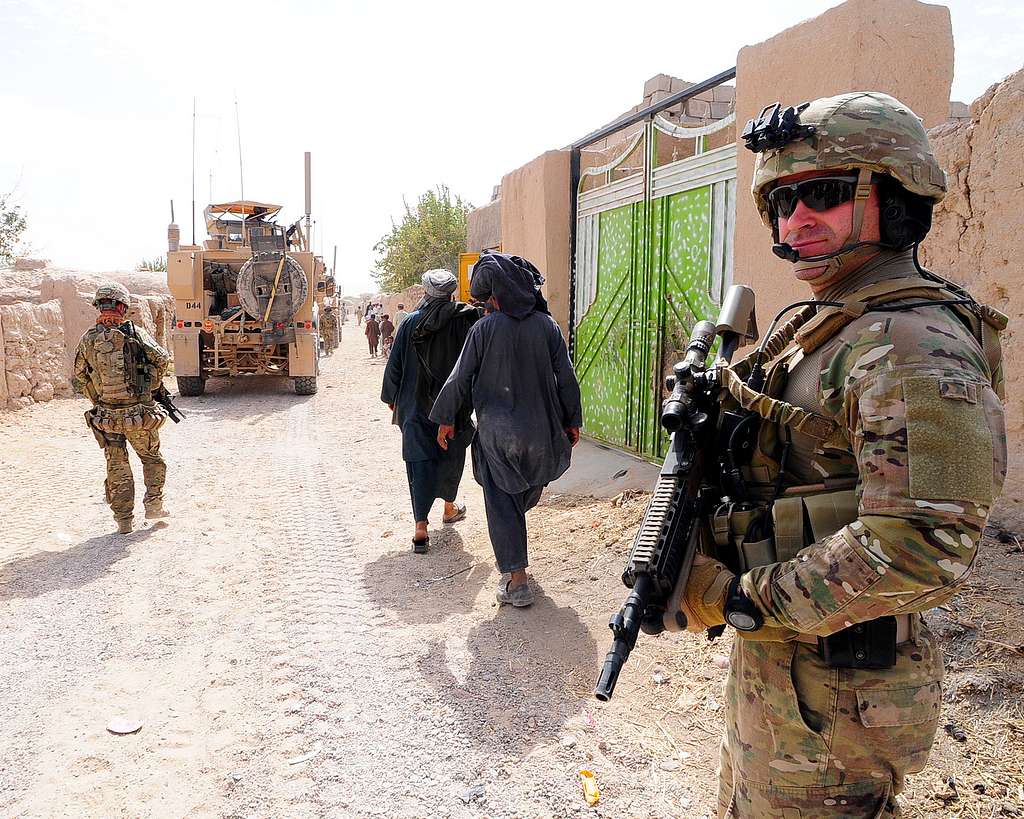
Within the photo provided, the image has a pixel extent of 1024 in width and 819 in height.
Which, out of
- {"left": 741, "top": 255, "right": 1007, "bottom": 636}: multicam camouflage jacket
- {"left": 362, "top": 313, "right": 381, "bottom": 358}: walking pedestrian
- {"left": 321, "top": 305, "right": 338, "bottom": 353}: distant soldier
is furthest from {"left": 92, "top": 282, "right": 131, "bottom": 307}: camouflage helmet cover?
{"left": 362, "top": 313, "right": 381, "bottom": 358}: walking pedestrian

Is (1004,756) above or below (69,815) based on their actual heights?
above

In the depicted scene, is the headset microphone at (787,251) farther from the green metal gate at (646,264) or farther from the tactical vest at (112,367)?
the tactical vest at (112,367)

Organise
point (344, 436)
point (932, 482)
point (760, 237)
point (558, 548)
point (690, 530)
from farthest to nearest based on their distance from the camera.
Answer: point (344, 436) < point (558, 548) < point (760, 237) < point (690, 530) < point (932, 482)

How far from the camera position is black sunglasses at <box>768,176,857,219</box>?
1.32 metres

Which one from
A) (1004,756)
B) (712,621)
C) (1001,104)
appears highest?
(1001,104)

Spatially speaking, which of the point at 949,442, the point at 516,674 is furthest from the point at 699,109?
the point at 949,442

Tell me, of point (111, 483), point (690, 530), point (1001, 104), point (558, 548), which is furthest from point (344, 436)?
point (690, 530)

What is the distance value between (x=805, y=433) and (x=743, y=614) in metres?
0.32

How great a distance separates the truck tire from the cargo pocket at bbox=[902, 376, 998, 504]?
11484mm

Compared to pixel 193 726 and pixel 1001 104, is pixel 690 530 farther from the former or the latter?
pixel 1001 104

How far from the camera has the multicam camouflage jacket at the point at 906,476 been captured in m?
1.08

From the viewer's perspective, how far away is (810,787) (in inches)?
51.1

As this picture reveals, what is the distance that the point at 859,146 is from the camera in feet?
4.20

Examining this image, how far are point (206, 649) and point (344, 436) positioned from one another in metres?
5.30
